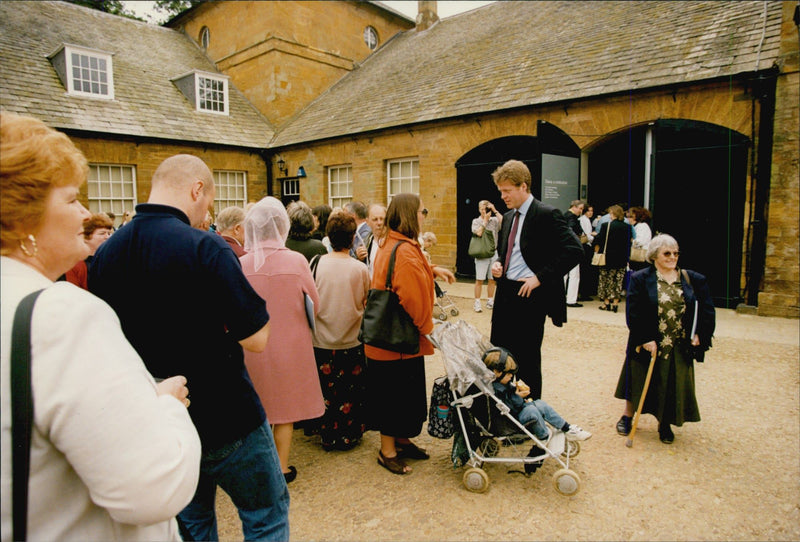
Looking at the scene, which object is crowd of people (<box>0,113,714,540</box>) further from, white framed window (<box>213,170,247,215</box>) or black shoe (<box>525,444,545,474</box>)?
white framed window (<box>213,170,247,215</box>)

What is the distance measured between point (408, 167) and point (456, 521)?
41.1ft

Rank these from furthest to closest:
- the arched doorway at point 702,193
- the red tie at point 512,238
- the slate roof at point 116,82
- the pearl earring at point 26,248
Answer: the slate roof at point 116,82 → the arched doorway at point 702,193 → the red tie at point 512,238 → the pearl earring at point 26,248

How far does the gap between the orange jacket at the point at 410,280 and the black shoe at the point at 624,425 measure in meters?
1.93

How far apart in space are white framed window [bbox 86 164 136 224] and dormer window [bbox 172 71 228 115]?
3.90 metres

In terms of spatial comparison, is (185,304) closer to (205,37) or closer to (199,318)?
(199,318)

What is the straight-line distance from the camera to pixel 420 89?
15.0 metres

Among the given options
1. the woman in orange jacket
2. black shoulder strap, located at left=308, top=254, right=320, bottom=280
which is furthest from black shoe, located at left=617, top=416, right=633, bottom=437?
black shoulder strap, located at left=308, top=254, right=320, bottom=280

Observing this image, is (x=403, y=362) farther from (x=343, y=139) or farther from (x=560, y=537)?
(x=343, y=139)

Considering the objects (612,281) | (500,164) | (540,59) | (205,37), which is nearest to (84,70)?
(205,37)

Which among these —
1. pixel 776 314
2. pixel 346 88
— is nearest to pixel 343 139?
pixel 346 88

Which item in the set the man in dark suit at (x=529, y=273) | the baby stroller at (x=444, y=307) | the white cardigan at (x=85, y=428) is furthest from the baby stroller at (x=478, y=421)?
the baby stroller at (x=444, y=307)

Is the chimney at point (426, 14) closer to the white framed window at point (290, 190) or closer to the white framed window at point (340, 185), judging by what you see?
the white framed window at point (340, 185)

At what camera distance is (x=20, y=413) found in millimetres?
881

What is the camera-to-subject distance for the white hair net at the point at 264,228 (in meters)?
3.11
